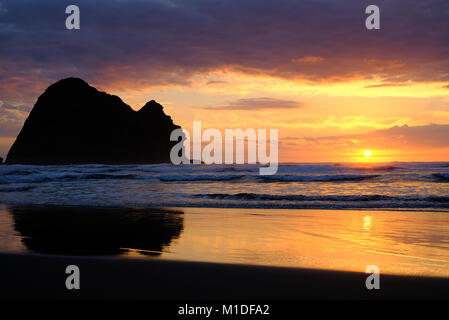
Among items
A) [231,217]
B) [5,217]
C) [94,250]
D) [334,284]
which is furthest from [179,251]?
[5,217]

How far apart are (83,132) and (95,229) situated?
327 ft

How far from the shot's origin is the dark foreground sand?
4.11 m

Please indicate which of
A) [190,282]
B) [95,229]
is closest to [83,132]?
[95,229]

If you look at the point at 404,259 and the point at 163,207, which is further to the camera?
the point at 163,207

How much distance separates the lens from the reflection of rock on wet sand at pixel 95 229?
6.56 m

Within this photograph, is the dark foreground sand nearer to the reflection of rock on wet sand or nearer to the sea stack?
the reflection of rock on wet sand

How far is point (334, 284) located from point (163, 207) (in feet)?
31.4

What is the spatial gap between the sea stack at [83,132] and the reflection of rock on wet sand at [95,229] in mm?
89505

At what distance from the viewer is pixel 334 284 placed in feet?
14.7

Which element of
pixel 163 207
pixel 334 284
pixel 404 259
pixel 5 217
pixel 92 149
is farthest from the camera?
pixel 92 149

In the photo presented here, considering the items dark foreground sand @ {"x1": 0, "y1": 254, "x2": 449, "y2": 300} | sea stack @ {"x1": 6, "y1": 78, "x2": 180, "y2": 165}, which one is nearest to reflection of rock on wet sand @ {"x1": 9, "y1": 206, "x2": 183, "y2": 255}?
dark foreground sand @ {"x1": 0, "y1": 254, "x2": 449, "y2": 300}
